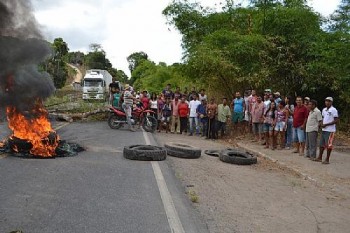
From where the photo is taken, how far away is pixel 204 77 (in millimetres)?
20453

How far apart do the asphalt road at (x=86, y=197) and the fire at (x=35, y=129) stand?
25.3 inches

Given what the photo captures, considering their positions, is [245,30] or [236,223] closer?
[236,223]

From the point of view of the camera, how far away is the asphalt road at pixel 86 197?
4938 millimetres

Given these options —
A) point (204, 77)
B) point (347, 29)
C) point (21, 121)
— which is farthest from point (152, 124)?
point (347, 29)

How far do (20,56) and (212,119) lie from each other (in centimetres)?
904

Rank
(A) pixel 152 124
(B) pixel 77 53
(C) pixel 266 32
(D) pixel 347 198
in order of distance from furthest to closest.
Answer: (B) pixel 77 53 < (C) pixel 266 32 < (A) pixel 152 124 < (D) pixel 347 198

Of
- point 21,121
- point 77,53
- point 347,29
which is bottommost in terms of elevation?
point 21,121

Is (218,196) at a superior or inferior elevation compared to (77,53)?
inferior

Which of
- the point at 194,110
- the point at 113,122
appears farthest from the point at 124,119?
A: the point at 194,110

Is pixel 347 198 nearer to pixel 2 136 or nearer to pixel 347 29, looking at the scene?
pixel 2 136

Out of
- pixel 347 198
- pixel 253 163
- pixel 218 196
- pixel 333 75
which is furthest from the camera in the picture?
pixel 333 75

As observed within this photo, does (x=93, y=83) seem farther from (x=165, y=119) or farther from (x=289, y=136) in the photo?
(x=289, y=136)

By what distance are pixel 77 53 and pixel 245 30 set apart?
91064 mm

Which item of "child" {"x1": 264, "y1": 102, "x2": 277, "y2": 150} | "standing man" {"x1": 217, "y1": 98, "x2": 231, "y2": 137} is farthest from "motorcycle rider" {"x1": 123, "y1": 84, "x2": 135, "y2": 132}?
"child" {"x1": 264, "y1": 102, "x2": 277, "y2": 150}
